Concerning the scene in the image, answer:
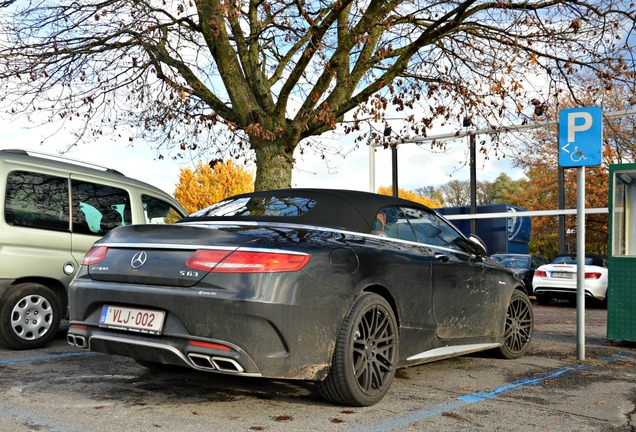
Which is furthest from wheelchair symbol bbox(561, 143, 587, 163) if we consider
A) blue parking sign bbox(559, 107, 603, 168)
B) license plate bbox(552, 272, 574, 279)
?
license plate bbox(552, 272, 574, 279)

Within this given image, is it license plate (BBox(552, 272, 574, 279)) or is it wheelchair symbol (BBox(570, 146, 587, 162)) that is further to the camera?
license plate (BBox(552, 272, 574, 279))

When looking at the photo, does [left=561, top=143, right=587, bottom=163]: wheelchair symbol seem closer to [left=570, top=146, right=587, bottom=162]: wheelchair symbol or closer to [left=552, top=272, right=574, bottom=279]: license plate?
[left=570, top=146, right=587, bottom=162]: wheelchair symbol

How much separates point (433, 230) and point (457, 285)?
53 cm

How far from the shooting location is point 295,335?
4180 millimetres

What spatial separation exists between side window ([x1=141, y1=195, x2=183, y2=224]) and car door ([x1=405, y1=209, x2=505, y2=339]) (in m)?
3.67

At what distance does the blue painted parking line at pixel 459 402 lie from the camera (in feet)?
13.6

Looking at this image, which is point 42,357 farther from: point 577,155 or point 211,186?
point 211,186

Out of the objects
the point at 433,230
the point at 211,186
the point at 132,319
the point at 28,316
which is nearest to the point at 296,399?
the point at 132,319

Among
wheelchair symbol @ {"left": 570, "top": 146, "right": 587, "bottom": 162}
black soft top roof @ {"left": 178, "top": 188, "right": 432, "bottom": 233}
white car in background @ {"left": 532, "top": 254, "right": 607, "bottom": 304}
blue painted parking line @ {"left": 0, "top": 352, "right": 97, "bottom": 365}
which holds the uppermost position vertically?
wheelchair symbol @ {"left": 570, "top": 146, "right": 587, "bottom": 162}

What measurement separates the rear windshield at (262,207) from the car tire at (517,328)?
2757 millimetres

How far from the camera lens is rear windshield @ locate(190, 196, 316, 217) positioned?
16.6 feet

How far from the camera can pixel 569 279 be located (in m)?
17.1

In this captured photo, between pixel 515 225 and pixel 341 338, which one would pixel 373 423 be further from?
pixel 515 225

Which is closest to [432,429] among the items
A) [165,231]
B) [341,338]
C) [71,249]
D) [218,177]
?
[341,338]
